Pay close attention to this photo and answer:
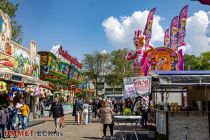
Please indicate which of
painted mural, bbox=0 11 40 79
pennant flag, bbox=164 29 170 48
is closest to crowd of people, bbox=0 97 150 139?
painted mural, bbox=0 11 40 79

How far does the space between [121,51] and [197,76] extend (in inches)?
2701

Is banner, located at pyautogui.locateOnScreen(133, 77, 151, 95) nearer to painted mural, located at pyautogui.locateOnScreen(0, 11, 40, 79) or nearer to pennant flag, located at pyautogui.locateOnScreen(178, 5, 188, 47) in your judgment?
painted mural, located at pyautogui.locateOnScreen(0, 11, 40, 79)

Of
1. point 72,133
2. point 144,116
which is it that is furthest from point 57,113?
point 144,116

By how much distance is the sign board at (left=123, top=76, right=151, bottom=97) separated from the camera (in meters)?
17.2

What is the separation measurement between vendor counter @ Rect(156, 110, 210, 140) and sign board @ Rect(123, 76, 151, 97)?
4747mm

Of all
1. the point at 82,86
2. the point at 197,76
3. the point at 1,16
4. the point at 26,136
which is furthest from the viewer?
the point at 82,86

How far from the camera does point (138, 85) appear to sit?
17828 mm

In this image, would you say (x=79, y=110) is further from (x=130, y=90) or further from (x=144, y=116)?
(x=130, y=90)

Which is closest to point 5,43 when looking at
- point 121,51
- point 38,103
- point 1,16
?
point 1,16

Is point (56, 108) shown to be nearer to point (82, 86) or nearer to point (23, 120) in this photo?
point (23, 120)

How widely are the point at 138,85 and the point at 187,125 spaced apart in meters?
5.85

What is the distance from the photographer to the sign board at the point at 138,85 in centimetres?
1725

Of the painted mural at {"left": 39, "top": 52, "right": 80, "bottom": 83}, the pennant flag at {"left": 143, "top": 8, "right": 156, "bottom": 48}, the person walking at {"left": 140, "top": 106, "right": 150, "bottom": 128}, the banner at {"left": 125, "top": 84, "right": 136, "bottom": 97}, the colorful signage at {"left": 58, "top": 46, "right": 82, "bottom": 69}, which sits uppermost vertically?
the pennant flag at {"left": 143, "top": 8, "right": 156, "bottom": 48}

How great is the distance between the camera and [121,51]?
8050cm
